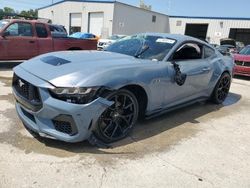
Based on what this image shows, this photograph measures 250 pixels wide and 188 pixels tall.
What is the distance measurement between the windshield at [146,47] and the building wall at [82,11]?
91.5ft

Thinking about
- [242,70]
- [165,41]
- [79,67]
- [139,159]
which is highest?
[165,41]

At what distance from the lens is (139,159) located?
369cm

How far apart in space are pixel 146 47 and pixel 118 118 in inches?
58.8

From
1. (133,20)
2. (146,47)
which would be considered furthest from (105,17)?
(146,47)

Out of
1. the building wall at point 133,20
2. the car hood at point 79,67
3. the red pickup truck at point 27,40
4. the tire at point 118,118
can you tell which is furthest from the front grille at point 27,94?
the building wall at point 133,20

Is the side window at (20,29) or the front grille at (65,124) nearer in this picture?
the front grille at (65,124)

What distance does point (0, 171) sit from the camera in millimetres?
3162

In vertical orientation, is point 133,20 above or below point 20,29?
above

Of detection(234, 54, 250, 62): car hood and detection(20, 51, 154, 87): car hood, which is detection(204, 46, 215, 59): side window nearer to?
detection(20, 51, 154, 87): car hood

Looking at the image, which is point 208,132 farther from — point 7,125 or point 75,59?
point 7,125

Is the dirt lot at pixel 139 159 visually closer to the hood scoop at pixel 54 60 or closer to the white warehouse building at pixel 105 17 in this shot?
the hood scoop at pixel 54 60

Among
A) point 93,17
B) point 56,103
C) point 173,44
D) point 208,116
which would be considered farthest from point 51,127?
point 93,17

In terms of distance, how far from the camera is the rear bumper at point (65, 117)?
347 centimetres

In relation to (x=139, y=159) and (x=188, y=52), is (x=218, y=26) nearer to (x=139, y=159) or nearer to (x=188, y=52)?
(x=188, y=52)
